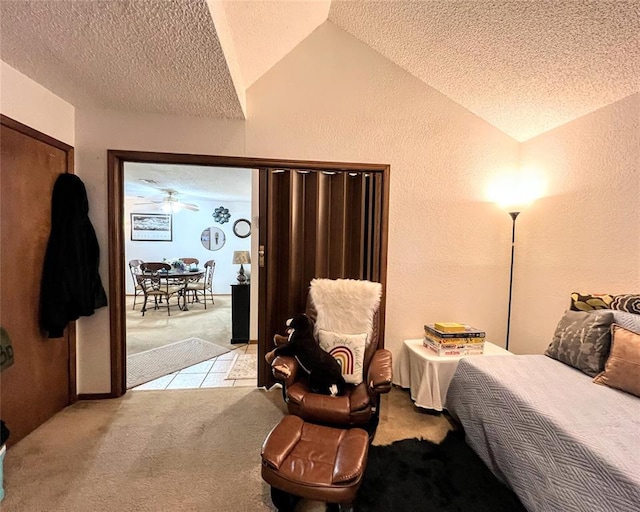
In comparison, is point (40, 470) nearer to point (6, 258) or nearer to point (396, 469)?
point (6, 258)

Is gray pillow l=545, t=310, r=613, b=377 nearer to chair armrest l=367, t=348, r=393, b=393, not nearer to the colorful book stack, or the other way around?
the colorful book stack

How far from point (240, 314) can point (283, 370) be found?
2162mm

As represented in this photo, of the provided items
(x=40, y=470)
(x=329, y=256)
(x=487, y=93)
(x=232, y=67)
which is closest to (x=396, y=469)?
(x=329, y=256)

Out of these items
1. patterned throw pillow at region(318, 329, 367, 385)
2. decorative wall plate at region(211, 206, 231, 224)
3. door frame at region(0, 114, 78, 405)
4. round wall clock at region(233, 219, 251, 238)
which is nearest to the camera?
door frame at region(0, 114, 78, 405)

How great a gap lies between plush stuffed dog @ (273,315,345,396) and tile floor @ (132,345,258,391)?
40.2 inches

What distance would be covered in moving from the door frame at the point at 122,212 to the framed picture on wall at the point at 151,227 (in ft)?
16.9

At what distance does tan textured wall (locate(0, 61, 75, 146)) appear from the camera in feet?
5.72

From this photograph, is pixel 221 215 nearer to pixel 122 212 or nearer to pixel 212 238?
pixel 212 238

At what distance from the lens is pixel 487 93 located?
2.37 metres

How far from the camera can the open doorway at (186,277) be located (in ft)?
10.1

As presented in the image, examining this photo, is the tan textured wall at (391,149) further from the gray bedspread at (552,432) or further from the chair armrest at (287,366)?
the chair armrest at (287,366)

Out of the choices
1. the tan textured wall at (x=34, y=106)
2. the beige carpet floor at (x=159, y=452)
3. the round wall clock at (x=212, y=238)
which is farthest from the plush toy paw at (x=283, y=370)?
the round wall clock at (x=212, y=238)

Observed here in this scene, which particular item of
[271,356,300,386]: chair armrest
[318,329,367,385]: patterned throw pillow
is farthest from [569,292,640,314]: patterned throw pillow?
[271,356,300,386]: chair armrest

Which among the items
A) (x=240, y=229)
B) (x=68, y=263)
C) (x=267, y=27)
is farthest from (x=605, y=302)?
(x=240, y=229)
